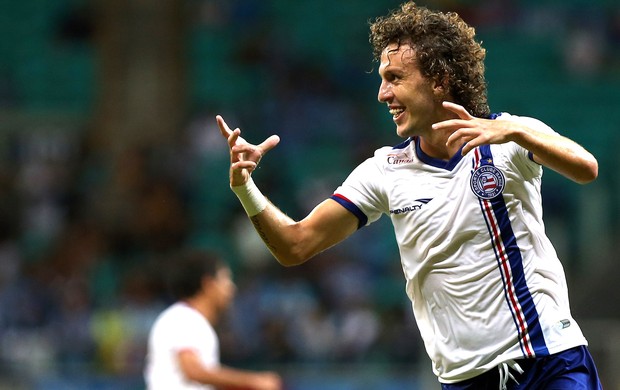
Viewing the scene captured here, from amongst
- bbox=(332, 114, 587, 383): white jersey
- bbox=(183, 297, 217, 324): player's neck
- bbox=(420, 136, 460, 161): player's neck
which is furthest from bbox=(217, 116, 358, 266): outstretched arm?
bbox=(183, 297, 217, 324): player's neck

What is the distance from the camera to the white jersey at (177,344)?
783 cm

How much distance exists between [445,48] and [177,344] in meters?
3.67

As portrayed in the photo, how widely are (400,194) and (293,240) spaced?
0.50 m

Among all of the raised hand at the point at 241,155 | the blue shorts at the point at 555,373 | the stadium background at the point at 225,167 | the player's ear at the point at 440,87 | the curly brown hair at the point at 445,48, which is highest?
the stadium background at the point at 225,167

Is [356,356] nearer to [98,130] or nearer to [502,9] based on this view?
[98,130]

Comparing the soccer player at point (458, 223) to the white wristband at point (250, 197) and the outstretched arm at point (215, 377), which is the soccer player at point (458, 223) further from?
the outstretched arm at point (215, 377)

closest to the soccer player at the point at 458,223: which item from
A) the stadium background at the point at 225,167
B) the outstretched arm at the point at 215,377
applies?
the outstretched arm at the point at 215,377

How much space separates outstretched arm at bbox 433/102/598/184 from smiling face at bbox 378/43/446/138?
437 millimetres

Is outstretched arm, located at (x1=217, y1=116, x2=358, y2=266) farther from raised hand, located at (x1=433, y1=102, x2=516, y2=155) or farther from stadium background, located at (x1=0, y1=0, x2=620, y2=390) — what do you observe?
stadium background, located at (x1=0, y1=0, x2=620, y2=390)

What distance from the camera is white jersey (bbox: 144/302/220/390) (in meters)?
7.83

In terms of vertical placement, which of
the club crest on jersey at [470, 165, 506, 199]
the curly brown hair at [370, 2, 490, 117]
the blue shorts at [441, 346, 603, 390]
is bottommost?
the blue shorts at [441, 346, 603, 390]

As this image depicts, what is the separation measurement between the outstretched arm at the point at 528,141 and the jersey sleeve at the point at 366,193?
0.69 meters

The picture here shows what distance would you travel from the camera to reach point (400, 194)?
4828 millimetres

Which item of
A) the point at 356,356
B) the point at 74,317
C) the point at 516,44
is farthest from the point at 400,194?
the point at 516,44
